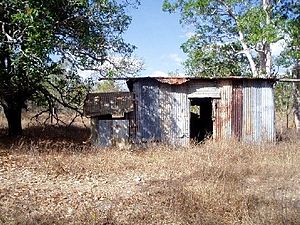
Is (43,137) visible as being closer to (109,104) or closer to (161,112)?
(109,104)

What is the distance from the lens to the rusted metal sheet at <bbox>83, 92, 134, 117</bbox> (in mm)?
16484

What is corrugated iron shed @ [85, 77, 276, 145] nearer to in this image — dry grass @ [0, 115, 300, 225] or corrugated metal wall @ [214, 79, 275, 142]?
corrugated metal wall @ [214, 79, 275, 142]

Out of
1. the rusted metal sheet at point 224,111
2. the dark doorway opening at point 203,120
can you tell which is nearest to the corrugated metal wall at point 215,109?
the rusted metal sheet at point 224,111

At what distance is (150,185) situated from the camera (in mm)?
9977

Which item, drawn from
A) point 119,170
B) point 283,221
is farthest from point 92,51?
point 283,221

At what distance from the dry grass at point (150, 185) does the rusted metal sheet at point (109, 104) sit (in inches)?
79.6

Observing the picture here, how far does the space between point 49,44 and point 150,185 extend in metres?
6.16

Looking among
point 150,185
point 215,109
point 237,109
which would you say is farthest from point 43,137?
point 150,185

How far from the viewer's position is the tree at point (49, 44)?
12.3 metres

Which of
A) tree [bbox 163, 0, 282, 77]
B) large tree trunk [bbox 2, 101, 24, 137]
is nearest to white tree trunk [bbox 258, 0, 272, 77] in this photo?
tree [bbox 163, 0, 282, 77]

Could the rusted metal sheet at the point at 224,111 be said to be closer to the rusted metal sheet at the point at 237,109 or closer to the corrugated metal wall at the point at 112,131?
the rusted metal sheet at the point at 237,109

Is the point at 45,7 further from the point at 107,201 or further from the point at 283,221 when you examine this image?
the point at 283,221

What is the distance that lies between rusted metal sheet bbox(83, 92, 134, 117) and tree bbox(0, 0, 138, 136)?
50.5 inches


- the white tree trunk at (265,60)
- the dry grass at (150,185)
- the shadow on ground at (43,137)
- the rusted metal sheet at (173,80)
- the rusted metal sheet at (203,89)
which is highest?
the white tree trunk at (265,60)
